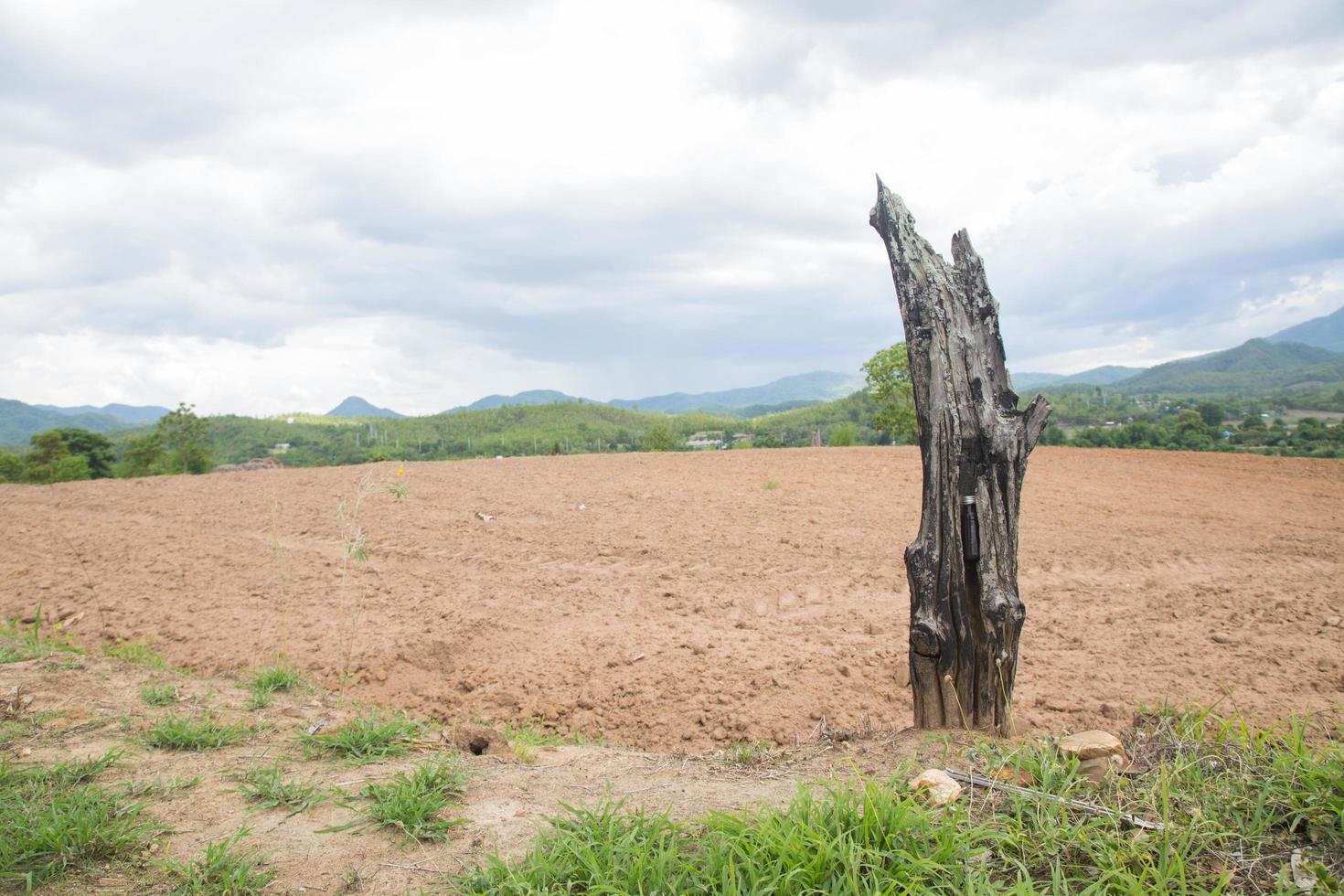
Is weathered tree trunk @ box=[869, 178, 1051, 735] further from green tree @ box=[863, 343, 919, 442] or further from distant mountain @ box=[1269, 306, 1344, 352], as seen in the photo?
distant mountain @ box=[1269, 306, 1344, 352]

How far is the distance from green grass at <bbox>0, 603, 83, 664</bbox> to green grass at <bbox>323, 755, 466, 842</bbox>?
133 inches

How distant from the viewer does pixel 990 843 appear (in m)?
2.27

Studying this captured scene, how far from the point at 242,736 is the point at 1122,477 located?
16893 millimetres

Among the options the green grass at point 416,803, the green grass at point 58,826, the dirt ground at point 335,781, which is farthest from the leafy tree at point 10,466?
the green grass at point 416,803

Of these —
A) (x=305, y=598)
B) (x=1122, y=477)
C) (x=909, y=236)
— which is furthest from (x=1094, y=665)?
(x=1122, y=477)

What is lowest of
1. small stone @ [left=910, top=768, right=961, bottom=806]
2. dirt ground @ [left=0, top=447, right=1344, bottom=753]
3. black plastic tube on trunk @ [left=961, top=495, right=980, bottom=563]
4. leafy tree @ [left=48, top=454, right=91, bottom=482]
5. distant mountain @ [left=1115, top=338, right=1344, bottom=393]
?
dirt ground @ [left=0, top=447, right=1344, bottom=753]

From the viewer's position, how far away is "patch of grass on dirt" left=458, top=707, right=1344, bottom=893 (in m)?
2.06

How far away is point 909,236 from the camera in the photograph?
145 inches

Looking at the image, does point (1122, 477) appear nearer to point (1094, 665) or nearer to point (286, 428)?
point (1094, 665)

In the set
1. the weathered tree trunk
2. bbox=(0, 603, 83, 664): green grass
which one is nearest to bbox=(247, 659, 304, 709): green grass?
bbox=(0, 603, 83, 664): green grass

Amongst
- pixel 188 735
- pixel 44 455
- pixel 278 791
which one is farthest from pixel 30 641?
pixel 44 455

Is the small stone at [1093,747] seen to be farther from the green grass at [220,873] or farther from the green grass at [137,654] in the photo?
the green grass at [137,654]

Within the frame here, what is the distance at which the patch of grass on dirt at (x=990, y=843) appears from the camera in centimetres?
206

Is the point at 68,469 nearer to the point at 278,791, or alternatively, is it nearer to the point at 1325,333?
the point at 278,791
